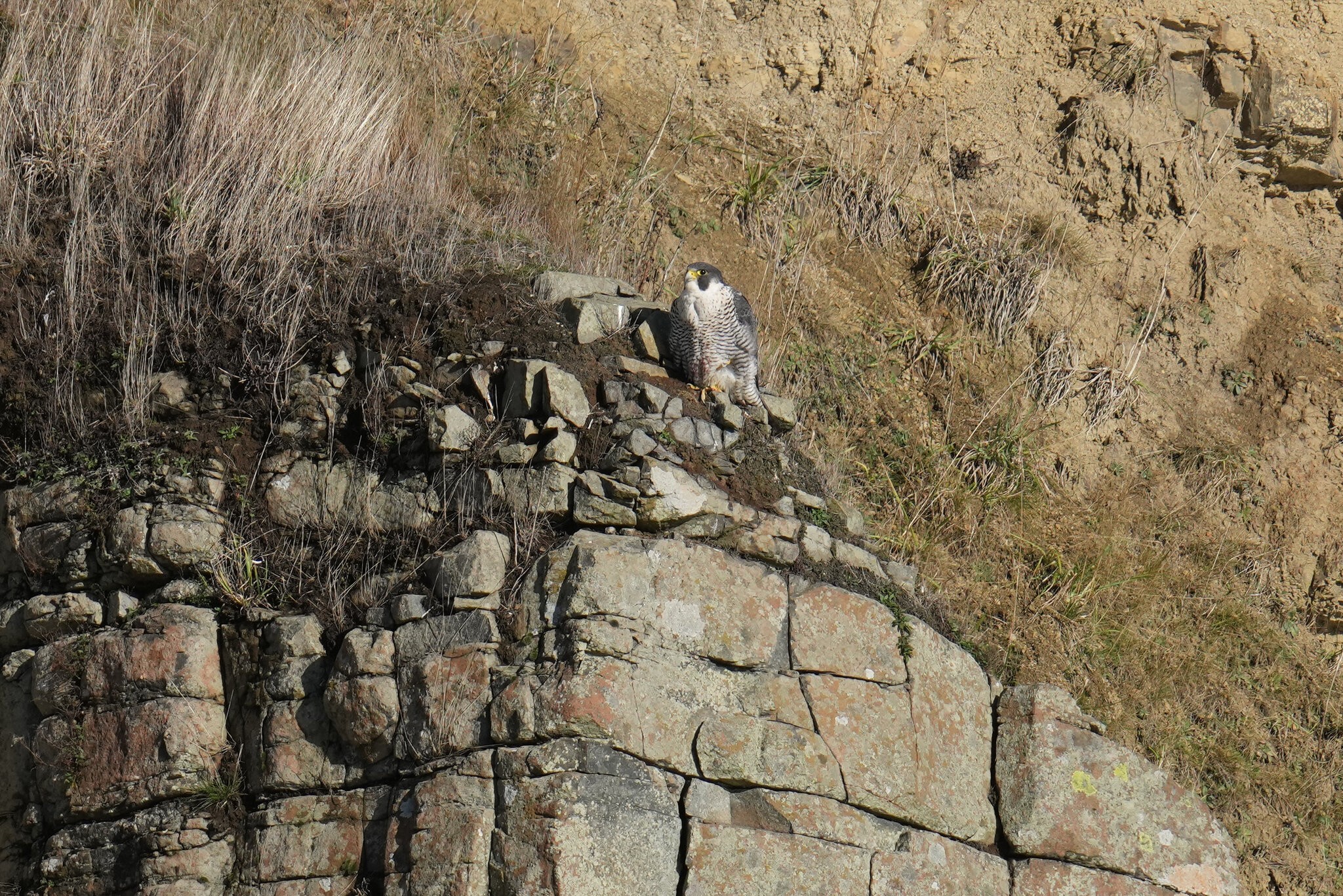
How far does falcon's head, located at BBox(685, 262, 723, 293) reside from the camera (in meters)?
5.32

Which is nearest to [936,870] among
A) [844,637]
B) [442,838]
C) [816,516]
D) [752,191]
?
[844,637]

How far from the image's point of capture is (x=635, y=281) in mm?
6859

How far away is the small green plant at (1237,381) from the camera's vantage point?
7293 millimetres

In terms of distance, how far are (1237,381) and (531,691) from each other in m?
5.27

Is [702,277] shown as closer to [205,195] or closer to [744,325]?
[744,325]

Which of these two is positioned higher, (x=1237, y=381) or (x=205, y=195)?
(x=205, y=195)

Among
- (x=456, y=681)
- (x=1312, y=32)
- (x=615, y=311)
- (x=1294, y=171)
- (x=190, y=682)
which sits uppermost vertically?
(x=1312, y=32)

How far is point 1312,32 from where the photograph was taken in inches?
336

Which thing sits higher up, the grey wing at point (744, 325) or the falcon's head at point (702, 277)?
the falcon's head at point (702, 277)

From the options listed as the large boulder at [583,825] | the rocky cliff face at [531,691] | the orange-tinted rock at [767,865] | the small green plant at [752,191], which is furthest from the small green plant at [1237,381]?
the large boulder at [583,825]

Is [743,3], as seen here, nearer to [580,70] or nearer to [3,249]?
[580,70]

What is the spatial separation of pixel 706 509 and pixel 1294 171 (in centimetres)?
580

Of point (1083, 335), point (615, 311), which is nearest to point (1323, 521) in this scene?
point (1083, 335)

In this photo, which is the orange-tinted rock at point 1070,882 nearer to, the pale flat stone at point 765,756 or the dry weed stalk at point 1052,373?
the pale flat stone at point 765,756
